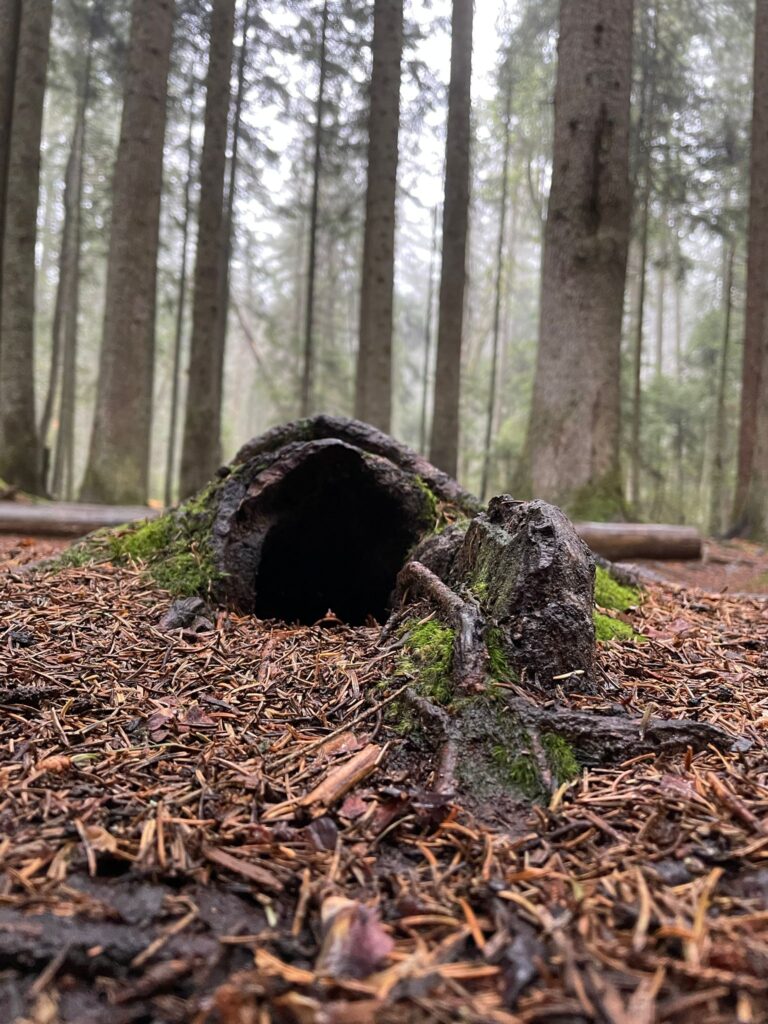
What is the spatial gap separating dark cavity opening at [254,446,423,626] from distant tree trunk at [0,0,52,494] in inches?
289

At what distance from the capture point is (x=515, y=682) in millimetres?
2264

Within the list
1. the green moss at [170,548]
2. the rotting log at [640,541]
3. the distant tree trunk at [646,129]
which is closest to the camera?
the green moss at [170,548]

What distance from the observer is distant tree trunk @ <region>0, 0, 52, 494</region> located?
10.2 metres

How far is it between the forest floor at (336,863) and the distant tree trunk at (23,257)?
8636mm

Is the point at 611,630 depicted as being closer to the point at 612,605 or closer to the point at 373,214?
the point at 612,605

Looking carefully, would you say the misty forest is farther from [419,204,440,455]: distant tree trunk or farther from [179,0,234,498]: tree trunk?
[419,204,440,455]: distant tree trunk

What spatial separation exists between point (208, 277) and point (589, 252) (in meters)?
6.38

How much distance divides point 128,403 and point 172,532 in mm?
6451

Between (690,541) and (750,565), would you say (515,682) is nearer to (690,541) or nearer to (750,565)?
(690,541)

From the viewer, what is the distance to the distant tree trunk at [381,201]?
11203 millimetres

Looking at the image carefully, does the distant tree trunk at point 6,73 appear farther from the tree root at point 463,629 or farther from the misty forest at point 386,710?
the tree root at point 463,629

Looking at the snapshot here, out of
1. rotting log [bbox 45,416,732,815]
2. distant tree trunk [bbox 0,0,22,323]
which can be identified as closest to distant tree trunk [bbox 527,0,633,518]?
rotting log [bbox 45,416,732,815]

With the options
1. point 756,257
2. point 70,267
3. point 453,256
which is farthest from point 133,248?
point 756,257

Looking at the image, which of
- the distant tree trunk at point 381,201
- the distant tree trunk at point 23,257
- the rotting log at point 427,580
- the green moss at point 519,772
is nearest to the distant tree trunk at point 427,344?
the distant tree trunk at point 381,201
